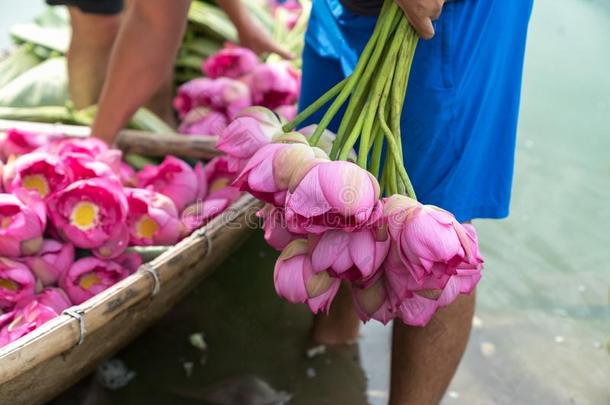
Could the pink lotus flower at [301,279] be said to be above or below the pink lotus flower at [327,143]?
below

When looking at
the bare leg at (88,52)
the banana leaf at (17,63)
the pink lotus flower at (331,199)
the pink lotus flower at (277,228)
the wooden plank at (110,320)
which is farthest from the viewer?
the banana leaf at (17,63)

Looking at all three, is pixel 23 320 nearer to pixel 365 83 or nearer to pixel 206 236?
pixel 206 236

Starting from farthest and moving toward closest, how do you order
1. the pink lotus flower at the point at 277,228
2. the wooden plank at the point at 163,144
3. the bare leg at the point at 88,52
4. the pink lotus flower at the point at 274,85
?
1. the pink lotus flower at the point at 274,85
2. the bare leg at the point at 88,52
3. the wooden plank at the point at 163,144
4. the pink lotus flower at the point at 277,228

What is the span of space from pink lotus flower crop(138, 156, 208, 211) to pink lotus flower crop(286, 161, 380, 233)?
78cm

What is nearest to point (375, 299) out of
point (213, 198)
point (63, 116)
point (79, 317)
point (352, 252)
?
point (352, 252)

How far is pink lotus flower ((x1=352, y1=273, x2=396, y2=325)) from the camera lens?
92cm

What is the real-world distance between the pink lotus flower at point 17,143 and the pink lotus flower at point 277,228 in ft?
2.84

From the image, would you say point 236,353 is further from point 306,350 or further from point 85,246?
point 85,246

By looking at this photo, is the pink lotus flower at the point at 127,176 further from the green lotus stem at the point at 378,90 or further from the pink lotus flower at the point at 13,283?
the green lotus stem at the point at 378,90

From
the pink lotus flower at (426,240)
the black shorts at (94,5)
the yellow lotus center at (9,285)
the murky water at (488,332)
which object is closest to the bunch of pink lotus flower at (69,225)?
the yellow lotus center at (9,285)

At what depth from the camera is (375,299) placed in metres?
0.92

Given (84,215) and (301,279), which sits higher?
(301,279)

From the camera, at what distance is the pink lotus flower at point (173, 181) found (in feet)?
5.22

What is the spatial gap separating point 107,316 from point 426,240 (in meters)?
0.64
